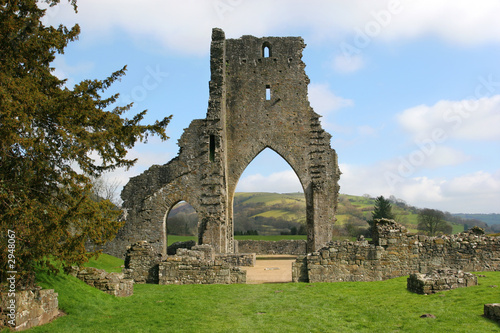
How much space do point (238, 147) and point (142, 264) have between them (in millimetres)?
13118

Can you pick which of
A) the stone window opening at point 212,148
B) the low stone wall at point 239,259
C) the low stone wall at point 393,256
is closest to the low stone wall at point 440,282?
the low stone wall at point 393,256

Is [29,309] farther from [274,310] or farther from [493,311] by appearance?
[493,311]

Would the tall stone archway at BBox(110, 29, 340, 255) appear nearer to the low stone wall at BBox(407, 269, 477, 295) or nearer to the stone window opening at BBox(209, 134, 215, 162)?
the stone window opening at BBox(209, 134, 215, 162)

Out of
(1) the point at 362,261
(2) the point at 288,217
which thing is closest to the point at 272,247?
(1) the point at 362,261

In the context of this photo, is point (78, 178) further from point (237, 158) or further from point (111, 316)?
point (237, 158)

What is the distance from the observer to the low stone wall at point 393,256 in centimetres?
1270

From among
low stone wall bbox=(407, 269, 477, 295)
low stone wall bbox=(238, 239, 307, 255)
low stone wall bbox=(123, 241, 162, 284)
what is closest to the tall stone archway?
low stone wall bbox=(238, 239, 307, 255)

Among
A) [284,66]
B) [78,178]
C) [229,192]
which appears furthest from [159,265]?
[284,66]

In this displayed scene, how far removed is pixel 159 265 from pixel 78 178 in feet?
17.2

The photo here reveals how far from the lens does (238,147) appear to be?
2548 centimetres

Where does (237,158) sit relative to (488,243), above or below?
above

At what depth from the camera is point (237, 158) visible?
2536 centimetres

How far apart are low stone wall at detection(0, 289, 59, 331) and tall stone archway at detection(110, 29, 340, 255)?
548 inches

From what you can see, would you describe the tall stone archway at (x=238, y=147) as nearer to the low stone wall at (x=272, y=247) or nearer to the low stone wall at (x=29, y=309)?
the low stone wall at (x=272, y=247)
